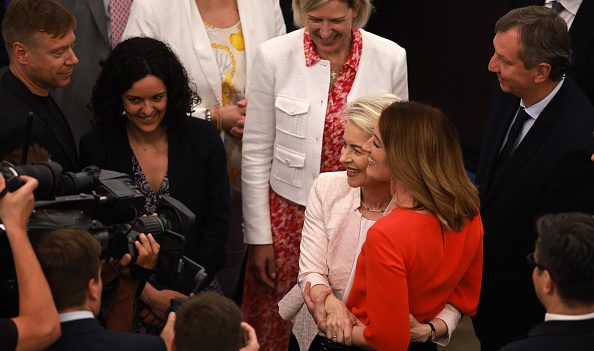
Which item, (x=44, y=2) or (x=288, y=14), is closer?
(x=44, y=2)

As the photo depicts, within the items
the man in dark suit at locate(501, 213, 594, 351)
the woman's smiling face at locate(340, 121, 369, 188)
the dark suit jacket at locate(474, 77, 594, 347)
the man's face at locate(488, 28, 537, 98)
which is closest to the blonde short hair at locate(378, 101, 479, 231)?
the woman's smiling face at locate(340, 121, 369, 188)

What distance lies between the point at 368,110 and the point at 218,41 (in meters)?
1.01

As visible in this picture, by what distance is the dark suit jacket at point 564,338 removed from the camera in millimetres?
2256

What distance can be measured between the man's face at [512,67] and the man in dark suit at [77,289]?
5.37 ft

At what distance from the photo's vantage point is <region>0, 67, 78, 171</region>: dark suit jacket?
3057mm

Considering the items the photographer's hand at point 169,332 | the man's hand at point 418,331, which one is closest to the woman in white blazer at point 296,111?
the man's hand at point 418,331

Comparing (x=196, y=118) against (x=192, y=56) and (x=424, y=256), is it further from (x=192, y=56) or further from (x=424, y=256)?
(x=424, y=256)

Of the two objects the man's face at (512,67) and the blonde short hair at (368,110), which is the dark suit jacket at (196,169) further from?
the man's face at (512,67)

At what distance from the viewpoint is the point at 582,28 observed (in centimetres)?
382

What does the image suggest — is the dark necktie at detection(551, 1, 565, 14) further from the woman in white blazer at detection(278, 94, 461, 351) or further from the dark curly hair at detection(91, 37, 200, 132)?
the dark curly hair at detection(91, 37, 200, 132)

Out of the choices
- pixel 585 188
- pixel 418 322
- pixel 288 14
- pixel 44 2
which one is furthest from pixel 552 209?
pixel 288 14

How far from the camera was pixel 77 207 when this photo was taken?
2611 mm

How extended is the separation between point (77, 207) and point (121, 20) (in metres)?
1.54

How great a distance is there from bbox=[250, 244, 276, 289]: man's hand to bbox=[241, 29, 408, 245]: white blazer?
0.11ft
